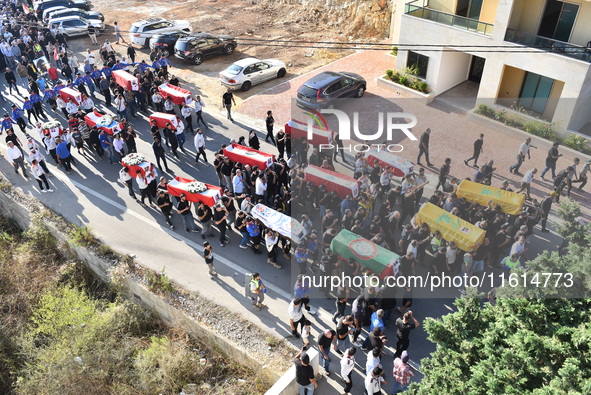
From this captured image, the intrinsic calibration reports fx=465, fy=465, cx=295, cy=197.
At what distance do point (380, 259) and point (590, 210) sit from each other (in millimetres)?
7332

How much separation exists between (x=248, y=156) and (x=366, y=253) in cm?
532

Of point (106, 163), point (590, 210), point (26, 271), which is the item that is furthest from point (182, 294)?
point (590, 210)

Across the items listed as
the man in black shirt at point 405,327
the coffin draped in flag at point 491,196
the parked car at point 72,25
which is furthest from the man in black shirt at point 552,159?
the parked car at point 72,25

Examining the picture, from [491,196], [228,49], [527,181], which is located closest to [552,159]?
[527,181]

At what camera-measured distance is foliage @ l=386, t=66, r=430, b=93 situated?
20.1 metres

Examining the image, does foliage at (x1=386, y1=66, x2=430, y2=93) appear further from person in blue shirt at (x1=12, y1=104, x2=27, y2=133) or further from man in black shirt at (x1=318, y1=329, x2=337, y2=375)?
person in blue shirt at (x1=12, y1=104, x2=27, y2=133)

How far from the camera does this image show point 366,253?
10.7 metres

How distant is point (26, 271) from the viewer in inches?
536

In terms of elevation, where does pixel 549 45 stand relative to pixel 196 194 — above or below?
above

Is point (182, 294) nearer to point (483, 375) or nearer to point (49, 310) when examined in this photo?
point (49, 310)

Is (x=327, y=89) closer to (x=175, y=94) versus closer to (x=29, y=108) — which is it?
(x=175, y=94)

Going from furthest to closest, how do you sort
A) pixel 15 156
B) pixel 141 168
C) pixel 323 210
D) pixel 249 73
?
1. pixel 249 73
2. pixel 15 156
3. pixel 141 168
4. pixel 323 210

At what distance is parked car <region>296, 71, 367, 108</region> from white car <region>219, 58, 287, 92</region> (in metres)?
3.29

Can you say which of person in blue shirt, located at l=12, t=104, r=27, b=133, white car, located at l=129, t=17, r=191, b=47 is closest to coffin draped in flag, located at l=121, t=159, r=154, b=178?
person in blue shirt, located at l=12, t=104, r=27, b=133
